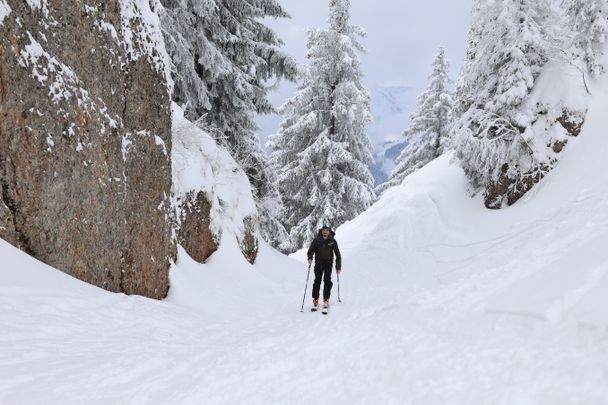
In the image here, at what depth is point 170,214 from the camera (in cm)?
1004

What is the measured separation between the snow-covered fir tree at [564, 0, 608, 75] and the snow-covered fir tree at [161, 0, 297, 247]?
1019 centimetres

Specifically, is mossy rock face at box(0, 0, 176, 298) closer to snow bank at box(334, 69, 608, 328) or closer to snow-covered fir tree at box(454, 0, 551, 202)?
snow bank at box(334, 69, 608, 328)

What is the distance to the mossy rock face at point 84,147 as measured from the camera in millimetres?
6203

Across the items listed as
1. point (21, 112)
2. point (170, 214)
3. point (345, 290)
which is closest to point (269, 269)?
point (345, 290)

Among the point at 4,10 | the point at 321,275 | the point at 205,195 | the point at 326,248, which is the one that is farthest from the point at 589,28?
the point at 4,10

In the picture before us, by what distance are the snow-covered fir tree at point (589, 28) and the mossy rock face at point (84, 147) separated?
14.4m

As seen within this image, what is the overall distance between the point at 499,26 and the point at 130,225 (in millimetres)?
14124

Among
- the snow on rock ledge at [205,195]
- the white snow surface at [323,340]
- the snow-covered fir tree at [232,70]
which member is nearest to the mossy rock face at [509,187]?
the white snow surface at [323,340]

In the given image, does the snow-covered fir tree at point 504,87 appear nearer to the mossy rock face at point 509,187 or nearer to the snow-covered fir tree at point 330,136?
the mossy rock face at point 509,187

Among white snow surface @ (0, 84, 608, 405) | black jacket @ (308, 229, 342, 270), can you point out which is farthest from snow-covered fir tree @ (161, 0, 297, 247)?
white snow surface @ (0, 84, 608, 405)

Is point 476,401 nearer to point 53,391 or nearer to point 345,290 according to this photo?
point 53,391

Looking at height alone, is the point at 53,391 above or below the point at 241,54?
below

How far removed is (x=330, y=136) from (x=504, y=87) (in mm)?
10254

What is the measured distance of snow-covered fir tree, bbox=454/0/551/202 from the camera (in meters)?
14.6
